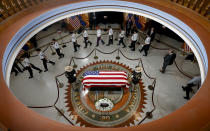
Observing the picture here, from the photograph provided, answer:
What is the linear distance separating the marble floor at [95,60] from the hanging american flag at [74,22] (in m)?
1.25

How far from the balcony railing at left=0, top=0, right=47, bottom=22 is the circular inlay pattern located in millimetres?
4074

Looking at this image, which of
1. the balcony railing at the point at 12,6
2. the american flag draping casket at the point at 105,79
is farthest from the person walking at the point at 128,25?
the balcony railing at the point at 12,6

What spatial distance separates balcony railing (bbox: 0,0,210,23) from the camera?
17.5 ft

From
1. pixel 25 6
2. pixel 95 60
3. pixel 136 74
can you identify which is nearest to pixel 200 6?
pixel 136 74

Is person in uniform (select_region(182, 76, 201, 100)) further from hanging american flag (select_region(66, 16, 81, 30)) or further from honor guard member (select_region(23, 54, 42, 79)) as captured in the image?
hanging american flag (select_region(66, 16, 81, 30))

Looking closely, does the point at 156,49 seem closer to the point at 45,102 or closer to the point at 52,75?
the point at 52,75

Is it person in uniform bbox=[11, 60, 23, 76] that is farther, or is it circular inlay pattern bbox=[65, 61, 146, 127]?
person in uniform bbox=[11, 60, 23, 76]

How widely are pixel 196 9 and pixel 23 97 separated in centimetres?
836

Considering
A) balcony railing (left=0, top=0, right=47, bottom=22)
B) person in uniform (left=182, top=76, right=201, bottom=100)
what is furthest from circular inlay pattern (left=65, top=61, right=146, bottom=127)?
balcony railing (left=0, top=0, right=47, bottom=22)

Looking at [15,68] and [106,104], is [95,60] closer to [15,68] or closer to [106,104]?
[106,104]

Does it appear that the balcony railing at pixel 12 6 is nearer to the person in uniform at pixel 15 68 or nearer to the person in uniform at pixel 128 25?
the person in uniform at pixel 15 68

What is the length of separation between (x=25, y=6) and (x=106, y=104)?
5.68m

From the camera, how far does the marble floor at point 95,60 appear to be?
20.3 ft

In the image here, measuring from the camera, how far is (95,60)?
8.34m
